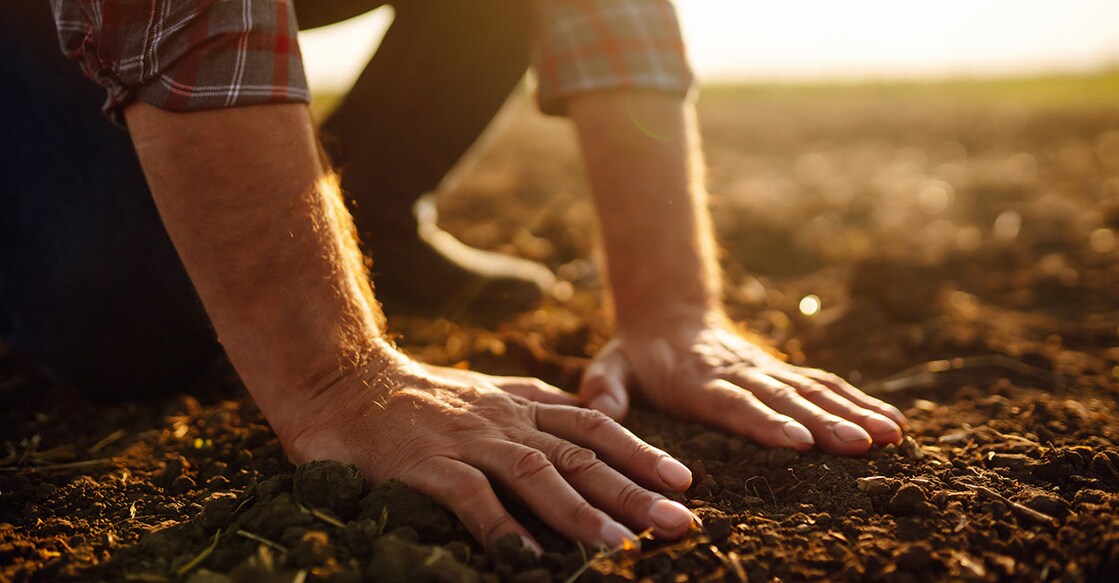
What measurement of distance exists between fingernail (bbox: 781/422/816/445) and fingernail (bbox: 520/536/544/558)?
58cm

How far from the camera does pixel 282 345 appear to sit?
1.39 metres

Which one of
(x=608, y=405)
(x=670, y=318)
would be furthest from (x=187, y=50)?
(x=670, y=318)

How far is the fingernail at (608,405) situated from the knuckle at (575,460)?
0.29m

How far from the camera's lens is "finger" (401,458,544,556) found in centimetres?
123

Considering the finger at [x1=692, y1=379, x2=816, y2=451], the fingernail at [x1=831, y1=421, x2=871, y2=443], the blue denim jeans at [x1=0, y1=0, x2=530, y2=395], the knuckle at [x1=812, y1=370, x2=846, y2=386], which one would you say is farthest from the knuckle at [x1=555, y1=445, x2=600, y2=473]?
the blue denim jeans at [x1=0, y1=0, x2=530, y2=395]

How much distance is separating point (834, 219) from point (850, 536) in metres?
2.95

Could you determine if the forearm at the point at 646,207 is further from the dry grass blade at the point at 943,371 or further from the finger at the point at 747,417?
the dry grass blade at the point at 943,371

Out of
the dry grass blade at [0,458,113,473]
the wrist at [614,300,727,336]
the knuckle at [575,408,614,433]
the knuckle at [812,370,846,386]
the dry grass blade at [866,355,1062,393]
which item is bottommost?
the dry grass blade at [866,355,1062,393]

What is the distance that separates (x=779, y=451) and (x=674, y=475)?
293 mm

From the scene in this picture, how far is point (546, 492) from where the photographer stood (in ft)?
4.16

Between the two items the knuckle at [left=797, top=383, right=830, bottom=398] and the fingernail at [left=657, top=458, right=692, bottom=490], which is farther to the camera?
the knuckle at [left=797, top=383, right=830, bottom=398]

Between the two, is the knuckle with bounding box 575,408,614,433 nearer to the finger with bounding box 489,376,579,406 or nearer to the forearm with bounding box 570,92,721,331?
the finger with bounding box 489,376,579,406

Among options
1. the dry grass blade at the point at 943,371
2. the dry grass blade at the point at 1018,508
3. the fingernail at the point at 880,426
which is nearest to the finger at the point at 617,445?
the fingernail at the point at 880,426

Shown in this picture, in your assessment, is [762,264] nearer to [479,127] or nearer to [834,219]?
[834,219]
